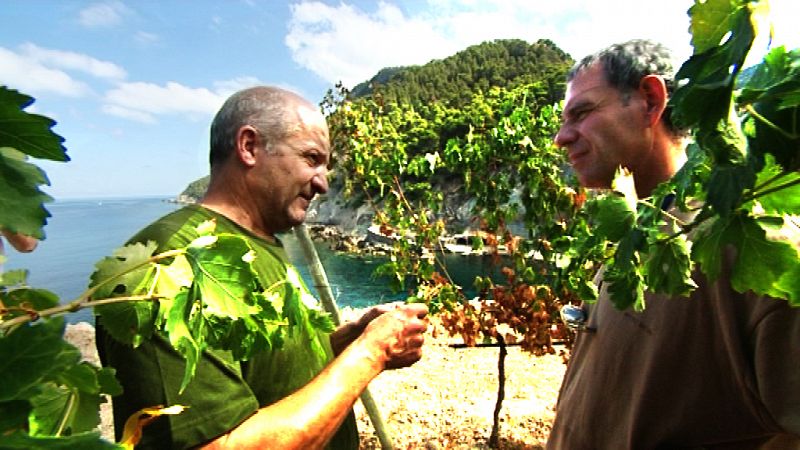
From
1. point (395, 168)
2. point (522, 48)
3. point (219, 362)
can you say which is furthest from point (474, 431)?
point (522, 48)

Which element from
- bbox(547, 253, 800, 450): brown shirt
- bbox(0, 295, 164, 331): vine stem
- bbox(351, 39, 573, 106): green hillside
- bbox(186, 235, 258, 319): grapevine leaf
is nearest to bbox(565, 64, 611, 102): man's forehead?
bbox(547, 253, 800, 450): brown shirt

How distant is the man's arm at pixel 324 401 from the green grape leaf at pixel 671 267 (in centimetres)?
101

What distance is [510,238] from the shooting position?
18.0 ft

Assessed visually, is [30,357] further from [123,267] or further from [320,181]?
[320,181]

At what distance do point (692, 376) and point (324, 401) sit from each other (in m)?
1.18

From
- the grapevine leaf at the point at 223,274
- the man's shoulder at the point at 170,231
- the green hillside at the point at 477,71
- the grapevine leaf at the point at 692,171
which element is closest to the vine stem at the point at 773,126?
the grapevine leaf at the point at 692,171

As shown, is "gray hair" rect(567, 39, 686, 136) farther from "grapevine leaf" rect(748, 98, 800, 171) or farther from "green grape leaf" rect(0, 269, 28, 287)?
"green grape leaf" rect(0, 269, 28, 287)

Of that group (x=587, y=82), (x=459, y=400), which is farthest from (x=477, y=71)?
(x=587, y=82)

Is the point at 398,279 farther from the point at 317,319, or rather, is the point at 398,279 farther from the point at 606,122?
the point at 317,319

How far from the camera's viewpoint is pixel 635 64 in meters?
2.10

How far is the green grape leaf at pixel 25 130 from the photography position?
50 centimetres

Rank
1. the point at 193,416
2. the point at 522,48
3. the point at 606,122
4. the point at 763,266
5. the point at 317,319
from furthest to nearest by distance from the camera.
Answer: the point at 522,48, the point at 606,122, the point at 193,416, the point at 317,319, the point at 763,266

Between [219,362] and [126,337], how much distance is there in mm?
600

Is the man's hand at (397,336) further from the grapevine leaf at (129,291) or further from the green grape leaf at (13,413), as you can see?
the green grape leaf at (13,413)
